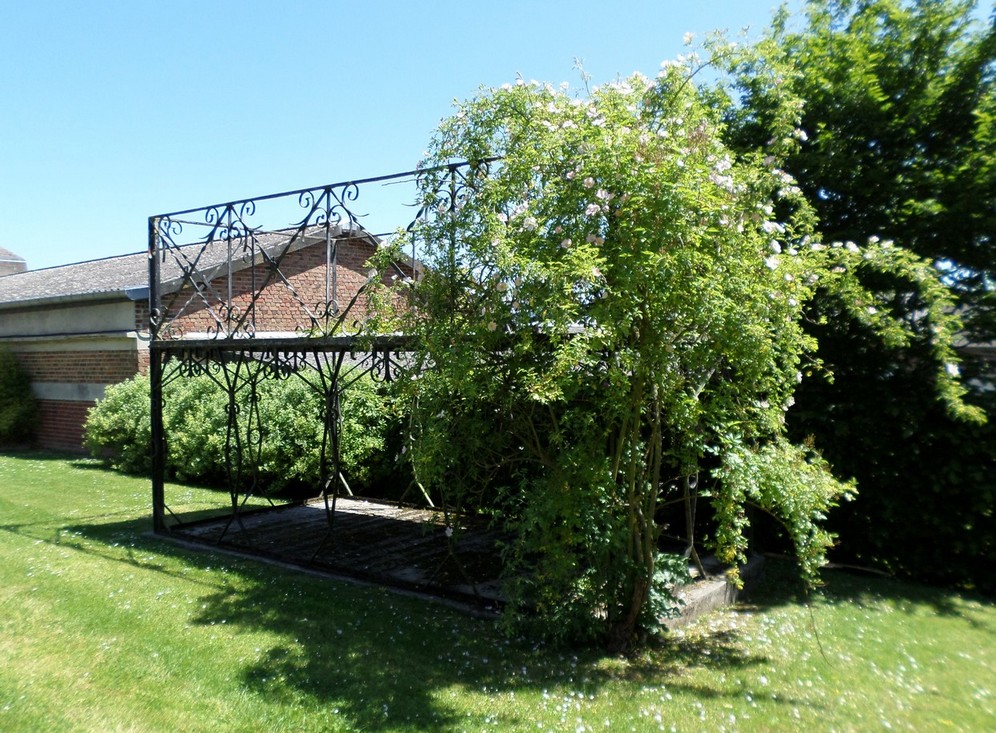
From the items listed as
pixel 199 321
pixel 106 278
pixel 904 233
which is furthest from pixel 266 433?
pixel 106 278

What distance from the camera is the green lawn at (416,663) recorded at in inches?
169

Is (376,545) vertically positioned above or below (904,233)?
below

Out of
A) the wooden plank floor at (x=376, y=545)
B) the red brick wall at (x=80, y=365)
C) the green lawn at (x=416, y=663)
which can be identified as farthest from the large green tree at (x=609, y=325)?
the red brick wall at (x=80, y=365)

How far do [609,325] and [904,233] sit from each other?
430cm

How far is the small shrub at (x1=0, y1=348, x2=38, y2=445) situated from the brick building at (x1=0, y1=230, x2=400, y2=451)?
0.63 feet

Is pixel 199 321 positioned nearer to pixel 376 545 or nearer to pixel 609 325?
pixel 376 545

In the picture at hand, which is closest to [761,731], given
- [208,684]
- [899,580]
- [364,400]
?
[208,684]

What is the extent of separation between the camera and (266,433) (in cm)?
1102

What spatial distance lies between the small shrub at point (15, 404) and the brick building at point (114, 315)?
19 centimetres

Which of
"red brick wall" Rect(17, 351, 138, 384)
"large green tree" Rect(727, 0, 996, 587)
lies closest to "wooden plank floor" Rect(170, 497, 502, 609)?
"large green tree" Rect(727, 0, 996, 587)

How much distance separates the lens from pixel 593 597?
532 centimetres

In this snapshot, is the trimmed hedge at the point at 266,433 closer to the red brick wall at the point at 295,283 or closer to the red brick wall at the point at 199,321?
the red brick wall at the point at 199,321

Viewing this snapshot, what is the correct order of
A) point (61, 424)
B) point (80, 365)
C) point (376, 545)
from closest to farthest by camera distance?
point (376, 545)
point (80, 365)
point (61, 424)

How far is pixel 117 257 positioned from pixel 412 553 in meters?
16.8
